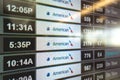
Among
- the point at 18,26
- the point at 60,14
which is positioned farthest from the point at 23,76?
the point at 60,14

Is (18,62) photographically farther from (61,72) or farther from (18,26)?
(61,72)

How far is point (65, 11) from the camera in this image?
177cm

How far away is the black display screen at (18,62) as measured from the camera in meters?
1.34

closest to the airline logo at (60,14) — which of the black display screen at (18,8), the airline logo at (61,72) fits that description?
the black display screen at (18,8)

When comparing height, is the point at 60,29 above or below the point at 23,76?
above

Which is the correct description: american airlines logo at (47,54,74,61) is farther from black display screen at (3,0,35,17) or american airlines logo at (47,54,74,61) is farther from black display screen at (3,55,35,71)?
black display screen at (3,0,35,17)

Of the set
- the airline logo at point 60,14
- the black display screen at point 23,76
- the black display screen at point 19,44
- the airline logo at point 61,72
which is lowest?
the airline logo at point 61,72

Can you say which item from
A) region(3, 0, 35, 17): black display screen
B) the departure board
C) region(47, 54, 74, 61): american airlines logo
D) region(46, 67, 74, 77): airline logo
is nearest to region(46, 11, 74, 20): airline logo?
the departure board

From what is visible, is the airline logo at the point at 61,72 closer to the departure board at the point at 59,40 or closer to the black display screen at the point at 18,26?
the departure board at the point at 59,40

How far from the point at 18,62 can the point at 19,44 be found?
0.11 m

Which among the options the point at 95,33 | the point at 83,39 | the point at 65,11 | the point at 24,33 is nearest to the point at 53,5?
the point at 65,11

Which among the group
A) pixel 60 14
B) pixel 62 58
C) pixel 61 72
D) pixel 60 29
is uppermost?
pixel 60 14

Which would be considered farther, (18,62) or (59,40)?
(59,40)

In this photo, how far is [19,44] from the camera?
1.42 metres
